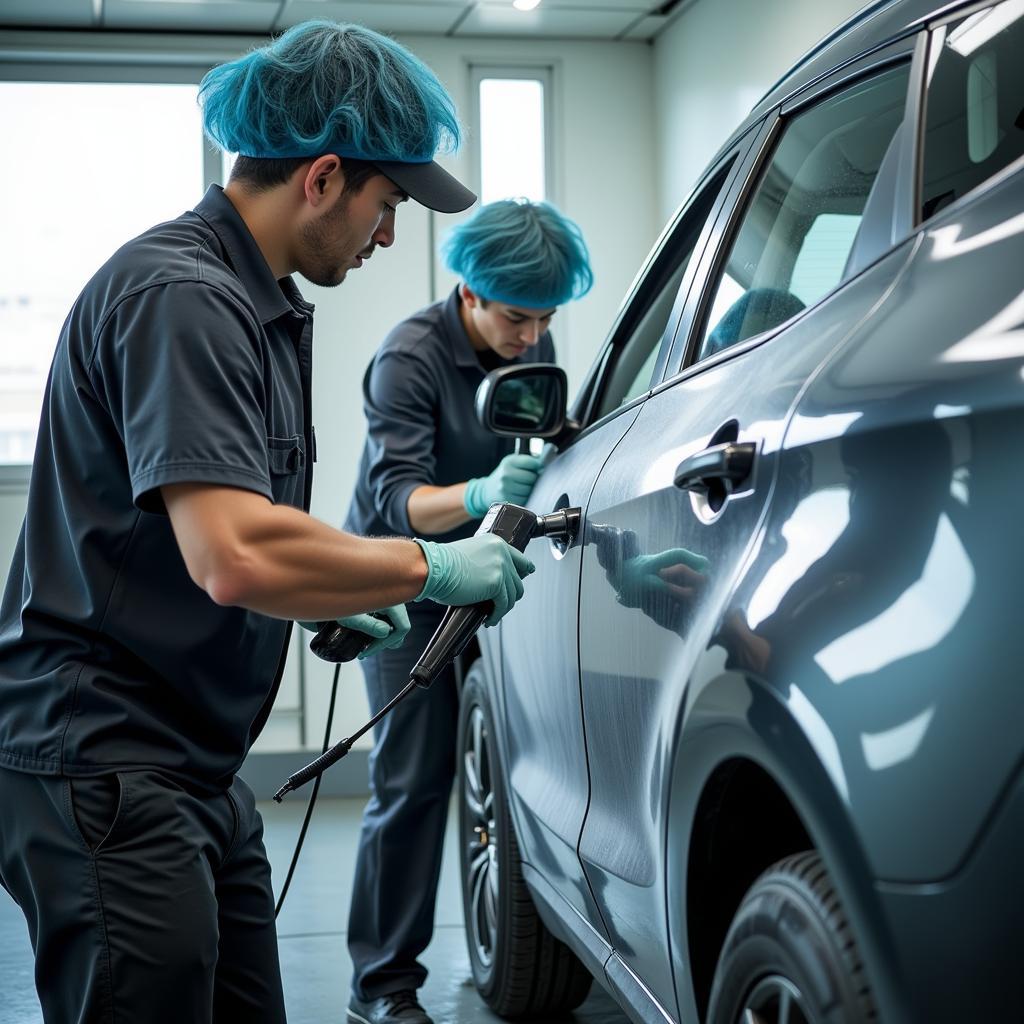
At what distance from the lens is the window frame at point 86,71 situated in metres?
5.82

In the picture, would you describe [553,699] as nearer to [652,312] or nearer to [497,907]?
[652,312]

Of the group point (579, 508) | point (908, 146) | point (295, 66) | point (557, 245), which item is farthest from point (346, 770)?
point (908, 146)

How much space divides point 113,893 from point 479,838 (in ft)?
5.33

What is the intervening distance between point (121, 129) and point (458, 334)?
343cm

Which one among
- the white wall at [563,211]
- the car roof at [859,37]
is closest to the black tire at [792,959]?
the car roof at [859,37]

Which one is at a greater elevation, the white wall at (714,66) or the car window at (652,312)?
the white wall at (714,66)

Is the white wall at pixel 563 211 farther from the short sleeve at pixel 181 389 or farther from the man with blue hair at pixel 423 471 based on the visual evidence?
the short sleeve at pixel 181 389

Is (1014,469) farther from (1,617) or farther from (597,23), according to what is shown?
(597,23)

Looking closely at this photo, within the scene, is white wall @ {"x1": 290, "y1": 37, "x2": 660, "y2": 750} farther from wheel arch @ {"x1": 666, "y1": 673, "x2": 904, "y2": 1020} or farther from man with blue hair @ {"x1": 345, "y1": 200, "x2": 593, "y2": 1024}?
wheel arch @ {"x1": 666, "y1": 673, "x2": 904, "y2": 1020}

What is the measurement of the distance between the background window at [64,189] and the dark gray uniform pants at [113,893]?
15.3 feet

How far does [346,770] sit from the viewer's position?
589 centimetres

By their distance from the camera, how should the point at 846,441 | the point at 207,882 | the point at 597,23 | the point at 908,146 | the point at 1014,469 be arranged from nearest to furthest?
the point at 1014,469, the point at 846,441, the point at 908,146, the point at 207,882, the point at 597,23

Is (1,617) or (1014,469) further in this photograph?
(1,617)

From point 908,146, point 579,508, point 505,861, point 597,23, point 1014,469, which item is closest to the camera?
point 1014,469
